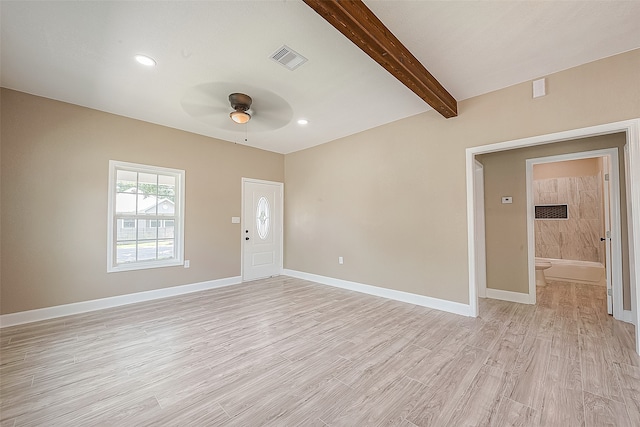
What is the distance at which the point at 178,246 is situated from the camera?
4355 mm

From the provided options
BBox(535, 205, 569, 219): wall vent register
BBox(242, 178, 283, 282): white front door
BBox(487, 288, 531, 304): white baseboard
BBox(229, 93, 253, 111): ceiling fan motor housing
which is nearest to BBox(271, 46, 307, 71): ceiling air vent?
BBox(229, 93, 253, 111): ceiling fan motor housing

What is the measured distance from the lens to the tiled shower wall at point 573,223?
579 cm

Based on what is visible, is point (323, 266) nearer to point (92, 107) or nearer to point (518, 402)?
point (518, 402)

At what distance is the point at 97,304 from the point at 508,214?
6.29 m

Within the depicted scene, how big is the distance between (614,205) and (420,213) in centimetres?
228

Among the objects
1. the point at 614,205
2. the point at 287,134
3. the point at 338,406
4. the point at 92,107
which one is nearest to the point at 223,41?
the point at 287,134

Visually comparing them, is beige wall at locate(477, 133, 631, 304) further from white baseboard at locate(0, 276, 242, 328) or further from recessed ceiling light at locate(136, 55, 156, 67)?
white baseboard at locate(0, 276, 242, 328)

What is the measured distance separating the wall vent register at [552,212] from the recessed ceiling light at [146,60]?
8.57m

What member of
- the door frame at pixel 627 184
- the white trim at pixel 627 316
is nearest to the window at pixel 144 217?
the door frame at pixel 627 184

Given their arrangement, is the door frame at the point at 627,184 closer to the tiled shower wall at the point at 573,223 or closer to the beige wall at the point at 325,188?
the beige wall at the point at 325,188

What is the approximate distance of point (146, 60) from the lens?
8.14 feet

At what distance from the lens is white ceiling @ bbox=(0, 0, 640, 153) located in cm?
190

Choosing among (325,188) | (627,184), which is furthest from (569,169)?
(325,188)

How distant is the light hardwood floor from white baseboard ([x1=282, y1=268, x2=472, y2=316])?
16 centimetres
